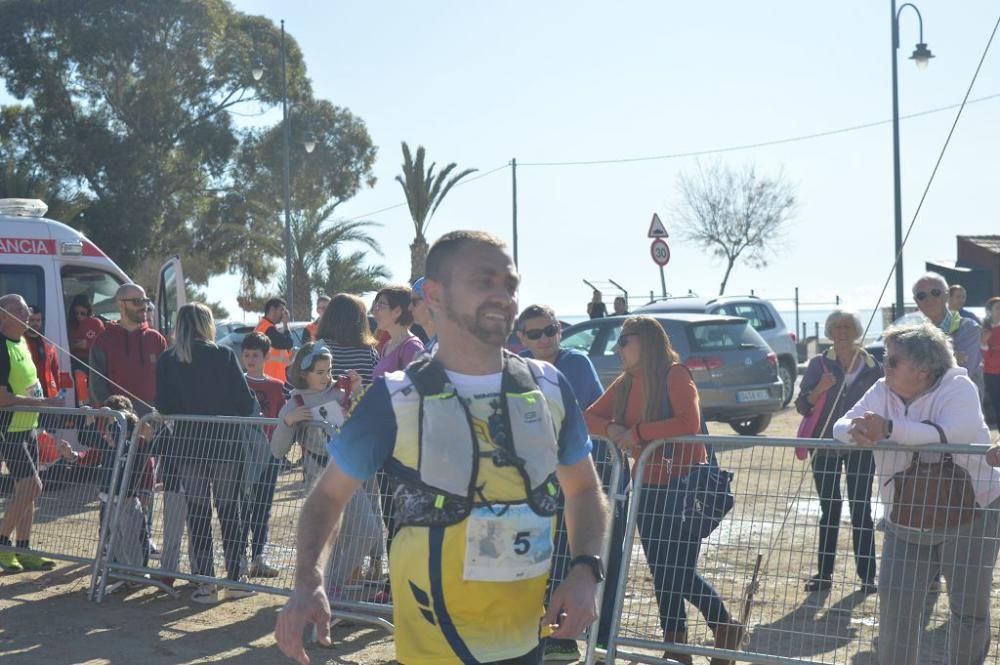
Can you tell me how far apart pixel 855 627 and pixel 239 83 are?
1549 inches

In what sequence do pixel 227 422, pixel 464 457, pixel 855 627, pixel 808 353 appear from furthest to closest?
pixel 808 353, pixel 227 422, pixel 855 627, pixel 464 457

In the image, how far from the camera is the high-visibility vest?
14.1 meters

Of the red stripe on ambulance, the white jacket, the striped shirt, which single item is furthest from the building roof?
the white jacket

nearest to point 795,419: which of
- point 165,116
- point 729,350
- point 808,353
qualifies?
Answer: point 729,350

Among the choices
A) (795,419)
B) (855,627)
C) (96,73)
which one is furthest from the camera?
(96,73)

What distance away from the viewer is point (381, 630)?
6.63 m

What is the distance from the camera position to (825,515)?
5938 mm

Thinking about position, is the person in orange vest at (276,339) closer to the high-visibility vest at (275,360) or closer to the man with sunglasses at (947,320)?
the high-visibility vest at (275,360)

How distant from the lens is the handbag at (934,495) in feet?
15.4

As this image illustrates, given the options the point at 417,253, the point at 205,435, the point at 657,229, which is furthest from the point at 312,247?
the point at 205,435

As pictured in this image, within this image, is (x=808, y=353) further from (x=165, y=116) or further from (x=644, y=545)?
(x=644, y=545)

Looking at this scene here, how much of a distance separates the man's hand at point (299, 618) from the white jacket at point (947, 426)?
277 cm

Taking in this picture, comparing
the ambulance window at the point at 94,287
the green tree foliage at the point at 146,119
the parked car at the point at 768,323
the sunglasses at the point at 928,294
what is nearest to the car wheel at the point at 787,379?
the parked car at the point at 768,323

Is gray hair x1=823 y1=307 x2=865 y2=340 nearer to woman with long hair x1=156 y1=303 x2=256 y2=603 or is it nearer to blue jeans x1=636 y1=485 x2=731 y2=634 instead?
blue jeans x1=636 y1=485 x2=731 y2=634
